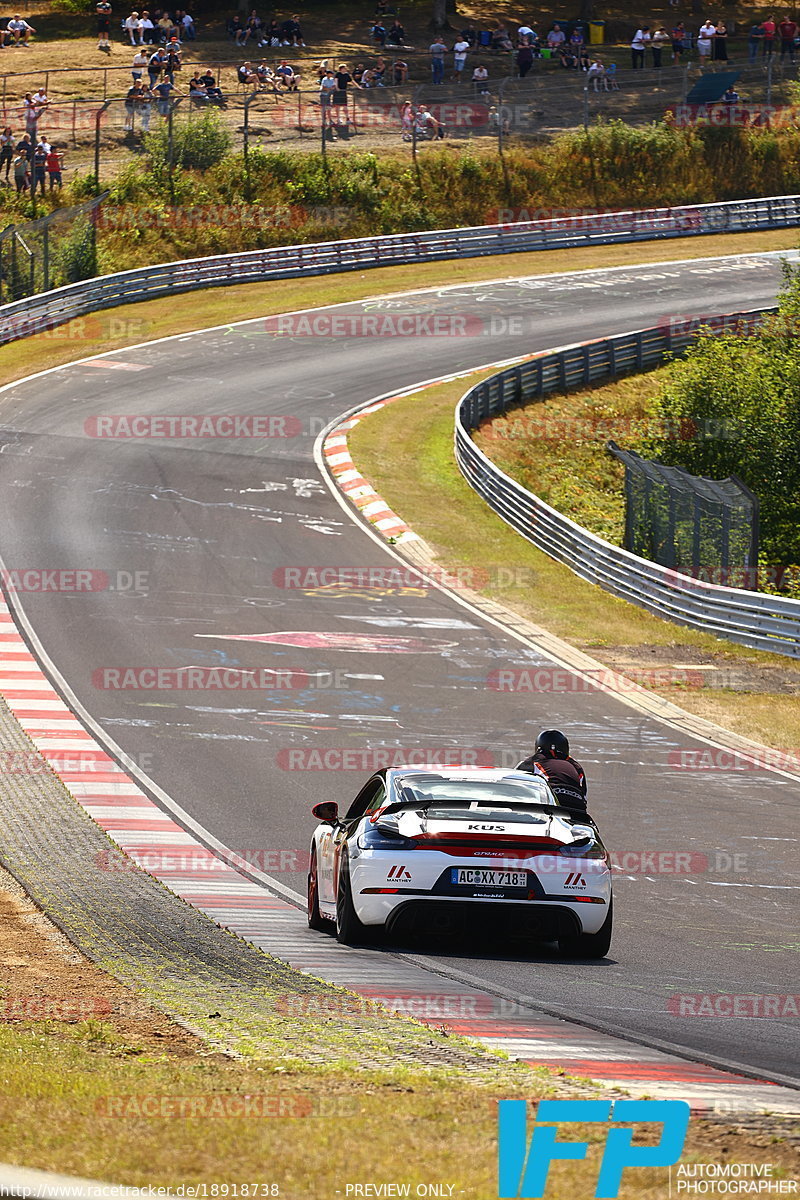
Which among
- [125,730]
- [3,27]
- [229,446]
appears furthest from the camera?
[3,27]

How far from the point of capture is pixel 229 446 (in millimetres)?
37844

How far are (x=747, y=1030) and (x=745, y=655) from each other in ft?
56.8

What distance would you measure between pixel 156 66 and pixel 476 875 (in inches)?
2325

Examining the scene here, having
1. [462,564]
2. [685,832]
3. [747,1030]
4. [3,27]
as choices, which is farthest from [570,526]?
[3,27]

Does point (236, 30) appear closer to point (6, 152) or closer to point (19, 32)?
point (19, 32)

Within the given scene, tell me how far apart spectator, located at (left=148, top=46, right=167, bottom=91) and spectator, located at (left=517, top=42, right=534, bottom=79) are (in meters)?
15.7

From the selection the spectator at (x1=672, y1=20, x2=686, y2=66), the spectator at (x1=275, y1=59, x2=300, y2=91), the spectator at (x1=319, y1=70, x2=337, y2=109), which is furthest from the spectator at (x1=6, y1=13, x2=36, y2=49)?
the spectator at (x1=672, y1=20, x2=686, y2=66)

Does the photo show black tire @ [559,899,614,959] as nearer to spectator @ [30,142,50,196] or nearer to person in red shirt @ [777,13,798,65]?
spectator @ [30,142,50,196]

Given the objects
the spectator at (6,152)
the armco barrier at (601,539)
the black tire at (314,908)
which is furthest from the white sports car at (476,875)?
the spectator at (6,152)

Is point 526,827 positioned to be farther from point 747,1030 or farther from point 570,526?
point 570,526

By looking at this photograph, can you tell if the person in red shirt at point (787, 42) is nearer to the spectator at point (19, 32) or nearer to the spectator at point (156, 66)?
the spectator at point (156, 66)

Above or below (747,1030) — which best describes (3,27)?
above

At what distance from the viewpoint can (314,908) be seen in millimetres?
11109

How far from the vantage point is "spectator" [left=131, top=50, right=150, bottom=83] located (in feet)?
208
